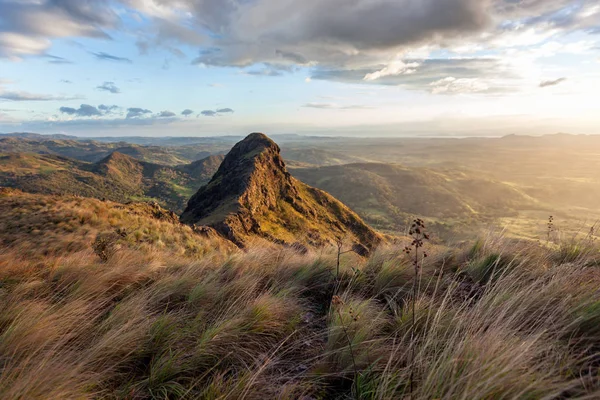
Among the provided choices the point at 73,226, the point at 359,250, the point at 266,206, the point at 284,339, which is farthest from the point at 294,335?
the point at 266,206

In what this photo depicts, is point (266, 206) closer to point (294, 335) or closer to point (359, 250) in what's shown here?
point (359, 250)

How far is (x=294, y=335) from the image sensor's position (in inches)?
138

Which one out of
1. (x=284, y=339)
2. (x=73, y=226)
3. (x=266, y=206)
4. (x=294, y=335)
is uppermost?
(x=284, y=339)

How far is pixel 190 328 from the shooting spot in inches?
131

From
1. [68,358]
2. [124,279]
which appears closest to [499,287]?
[68,358]

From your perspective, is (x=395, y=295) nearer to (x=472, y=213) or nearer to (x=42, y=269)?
(x=42, y=269)

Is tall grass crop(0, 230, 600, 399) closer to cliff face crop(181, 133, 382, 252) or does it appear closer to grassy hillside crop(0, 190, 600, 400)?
grassy hillside crop(0, 190, 600, 400)

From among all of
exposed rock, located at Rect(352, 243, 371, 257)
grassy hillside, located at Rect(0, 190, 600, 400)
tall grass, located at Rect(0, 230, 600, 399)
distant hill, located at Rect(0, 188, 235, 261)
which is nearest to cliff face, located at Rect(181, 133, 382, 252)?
distant hill, located at Rect(0, 188, 235, 261)

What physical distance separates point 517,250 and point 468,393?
4.89 m

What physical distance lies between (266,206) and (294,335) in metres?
48.6

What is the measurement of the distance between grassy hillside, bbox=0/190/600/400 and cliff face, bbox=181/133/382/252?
2918 centimetres

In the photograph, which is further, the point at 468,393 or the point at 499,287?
the point at 499,287

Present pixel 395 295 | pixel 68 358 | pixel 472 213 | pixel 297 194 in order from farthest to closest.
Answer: pixel 472 213 < pixel 297 194 < pixel 395 295 < pixel 68 358

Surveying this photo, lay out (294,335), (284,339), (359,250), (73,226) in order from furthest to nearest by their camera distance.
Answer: (73,226) < (359,250) < (294,335) < (284,339)
